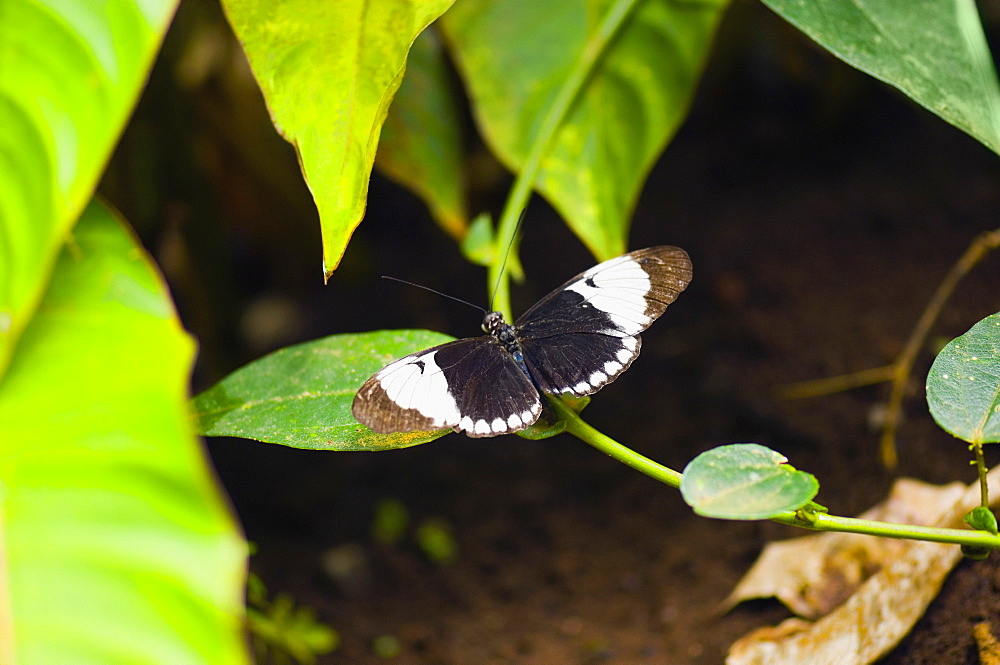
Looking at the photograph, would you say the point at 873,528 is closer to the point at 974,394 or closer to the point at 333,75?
the point at 974,394

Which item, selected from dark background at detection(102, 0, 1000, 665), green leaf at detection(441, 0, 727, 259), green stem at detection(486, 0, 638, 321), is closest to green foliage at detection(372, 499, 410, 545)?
dark background at detection(102, 0, 1000, 665)

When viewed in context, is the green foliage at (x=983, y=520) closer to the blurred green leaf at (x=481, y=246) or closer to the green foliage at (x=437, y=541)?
the blurred green leaf at (x=481, y=246)

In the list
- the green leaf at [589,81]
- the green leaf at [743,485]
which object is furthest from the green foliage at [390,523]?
the green leaf at [743,485]

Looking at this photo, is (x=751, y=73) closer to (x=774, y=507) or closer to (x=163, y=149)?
(x=163, y=149)

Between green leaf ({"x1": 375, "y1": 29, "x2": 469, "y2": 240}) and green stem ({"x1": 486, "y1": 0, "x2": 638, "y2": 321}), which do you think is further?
green leaf ({"x1": 375, "y1": 29, "x2": 469, "y2": 240})

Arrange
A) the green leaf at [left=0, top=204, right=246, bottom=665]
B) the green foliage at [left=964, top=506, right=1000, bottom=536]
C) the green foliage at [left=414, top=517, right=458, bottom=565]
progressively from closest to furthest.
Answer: the green leaf at [left=0, top=204, right=246, bottom=665] → the green foliage at [left=964, top=506, right=1000, bottom=536] → the green foliage at [left=414, top=517, right=458, bottom=565]

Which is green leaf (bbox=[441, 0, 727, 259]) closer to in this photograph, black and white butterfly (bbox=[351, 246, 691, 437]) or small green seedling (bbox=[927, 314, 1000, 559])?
black and white butterfly (bbox=[351, 246, 691, 437])

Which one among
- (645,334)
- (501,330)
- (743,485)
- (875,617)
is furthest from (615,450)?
(645,334)

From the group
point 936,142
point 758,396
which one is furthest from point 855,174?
point 758,396
